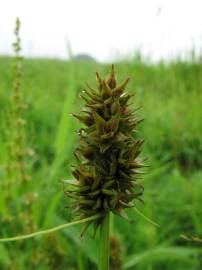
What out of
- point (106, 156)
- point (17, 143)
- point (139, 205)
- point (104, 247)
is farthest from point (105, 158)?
point (139, 205)

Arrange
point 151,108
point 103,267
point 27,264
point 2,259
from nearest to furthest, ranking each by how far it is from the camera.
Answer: point 103,267 < point 2,259 < point 27,264 < point 151,108

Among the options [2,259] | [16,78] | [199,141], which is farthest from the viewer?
[199,141]

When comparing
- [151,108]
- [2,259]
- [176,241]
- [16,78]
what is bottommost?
[176,241]

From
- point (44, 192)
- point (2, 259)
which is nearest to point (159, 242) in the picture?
point (44, 192)

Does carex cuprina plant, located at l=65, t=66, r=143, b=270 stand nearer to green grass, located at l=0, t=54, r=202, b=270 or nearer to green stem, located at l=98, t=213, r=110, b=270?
green stem, located at l=98, t=213, r=110, b=270

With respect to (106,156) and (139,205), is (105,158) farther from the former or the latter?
(139,205)

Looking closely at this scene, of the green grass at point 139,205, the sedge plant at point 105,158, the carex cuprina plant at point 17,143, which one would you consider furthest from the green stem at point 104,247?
the carex cuprina plant at point 17,143

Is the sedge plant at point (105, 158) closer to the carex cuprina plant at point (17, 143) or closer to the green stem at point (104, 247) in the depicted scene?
the green stem at point (104, 247)

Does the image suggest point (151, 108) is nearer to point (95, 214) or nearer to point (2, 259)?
point (2, 259)
